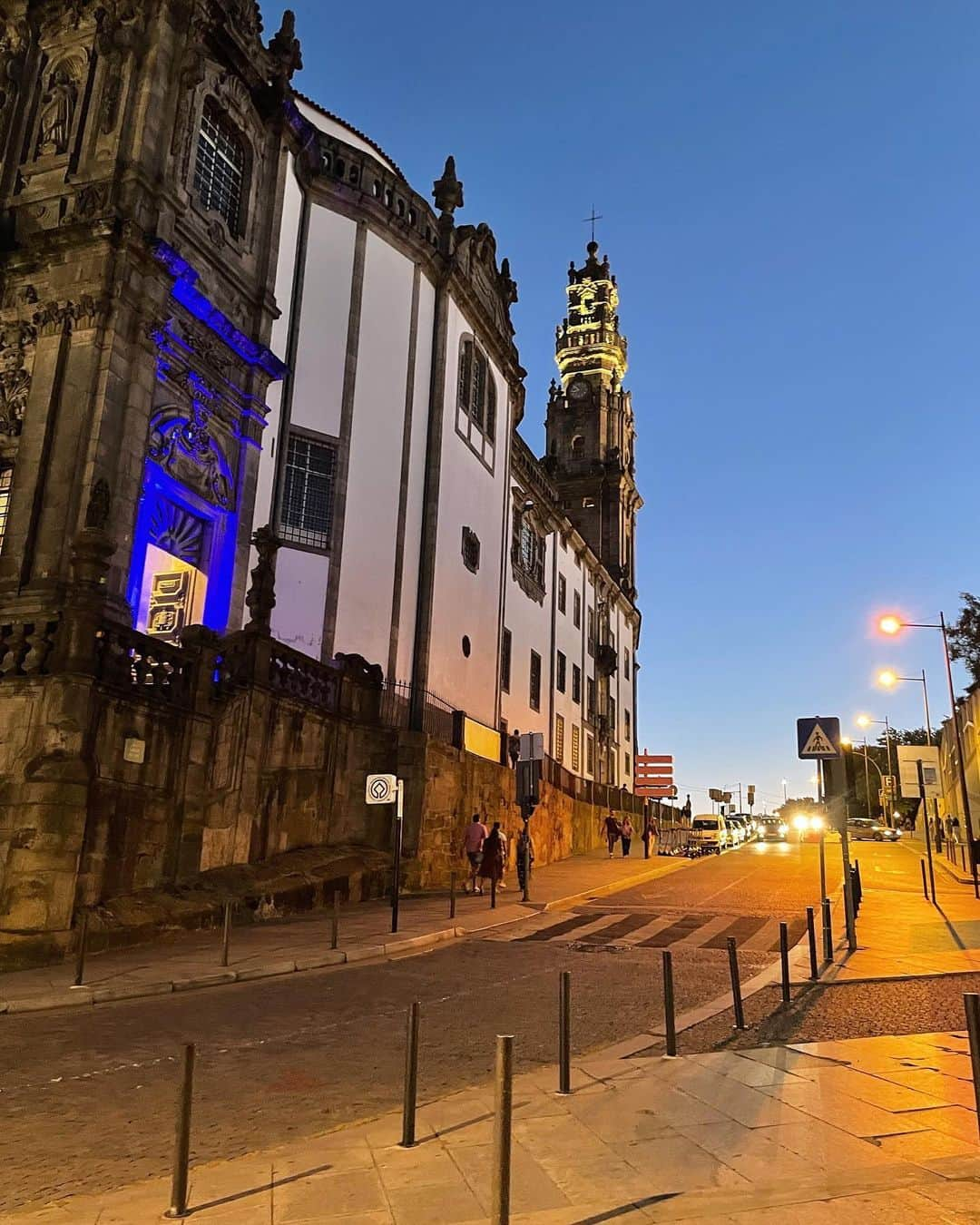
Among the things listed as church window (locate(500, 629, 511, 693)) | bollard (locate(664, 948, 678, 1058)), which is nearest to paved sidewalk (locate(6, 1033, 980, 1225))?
bollard (locate(664, 948, 678, 1058))

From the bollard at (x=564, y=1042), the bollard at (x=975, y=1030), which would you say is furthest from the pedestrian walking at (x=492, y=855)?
the bollard at (x=975, y=1030)

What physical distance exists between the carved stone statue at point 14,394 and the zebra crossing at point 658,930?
1318cm

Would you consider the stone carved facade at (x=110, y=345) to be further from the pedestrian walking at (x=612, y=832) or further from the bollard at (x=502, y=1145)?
the pedestrian walking at (x=612, y=832)

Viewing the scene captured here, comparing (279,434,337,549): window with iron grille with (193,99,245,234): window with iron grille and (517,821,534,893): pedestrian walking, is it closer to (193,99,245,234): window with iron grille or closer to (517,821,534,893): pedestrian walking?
(193,99,245,234): window with iron grille

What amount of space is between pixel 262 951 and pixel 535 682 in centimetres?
2795

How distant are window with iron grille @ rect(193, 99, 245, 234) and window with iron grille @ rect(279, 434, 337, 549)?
5.42 metres

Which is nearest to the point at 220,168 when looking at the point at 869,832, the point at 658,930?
the point at 658,930

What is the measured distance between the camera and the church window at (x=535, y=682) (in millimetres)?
39719

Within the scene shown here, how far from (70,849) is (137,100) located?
15.1 m

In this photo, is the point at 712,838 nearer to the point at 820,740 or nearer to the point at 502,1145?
the point at 820,740

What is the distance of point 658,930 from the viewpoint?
54.9ft

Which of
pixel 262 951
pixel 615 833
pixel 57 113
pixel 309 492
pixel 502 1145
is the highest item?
pixel 57 113

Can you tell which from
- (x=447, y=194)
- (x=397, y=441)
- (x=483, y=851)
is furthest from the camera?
(x=447, y=194)

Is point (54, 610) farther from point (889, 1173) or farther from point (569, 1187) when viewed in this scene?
point (889, 1173)
